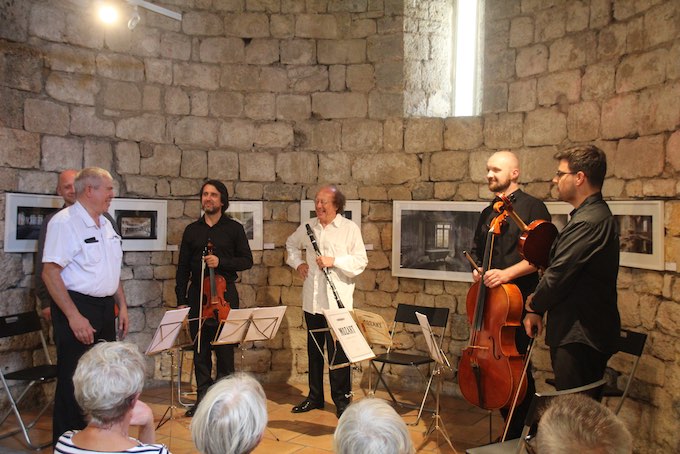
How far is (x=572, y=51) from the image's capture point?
4840 mm

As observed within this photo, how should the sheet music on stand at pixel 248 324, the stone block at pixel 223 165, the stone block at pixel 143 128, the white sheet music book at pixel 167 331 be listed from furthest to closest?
the stone block at pixel 223 165 < the stone block at pixel 143 128 < the sheet music on stand at pixel 248 324 < the white sheet music book at pixel 167 331

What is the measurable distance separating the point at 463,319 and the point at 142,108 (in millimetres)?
3415

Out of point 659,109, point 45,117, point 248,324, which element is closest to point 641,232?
point 659,109

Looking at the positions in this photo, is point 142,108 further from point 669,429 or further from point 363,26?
point 669,429

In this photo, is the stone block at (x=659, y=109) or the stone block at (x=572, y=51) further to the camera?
the stone block at (x=572, y=51)

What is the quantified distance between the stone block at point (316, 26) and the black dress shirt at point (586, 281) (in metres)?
3.55

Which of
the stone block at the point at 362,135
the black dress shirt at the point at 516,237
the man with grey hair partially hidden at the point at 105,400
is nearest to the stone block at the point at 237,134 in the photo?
the stone block at the point at 362,135

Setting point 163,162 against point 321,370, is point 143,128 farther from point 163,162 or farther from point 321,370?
point 321,370

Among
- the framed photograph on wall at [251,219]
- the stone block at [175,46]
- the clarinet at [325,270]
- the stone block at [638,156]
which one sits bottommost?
the clarinet at [325,270]

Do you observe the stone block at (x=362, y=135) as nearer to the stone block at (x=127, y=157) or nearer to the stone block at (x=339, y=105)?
the stone block at (x=339, y=105)

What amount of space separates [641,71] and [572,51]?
72 centimetres

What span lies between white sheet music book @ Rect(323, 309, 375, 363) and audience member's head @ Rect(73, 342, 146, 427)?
69.7 inches

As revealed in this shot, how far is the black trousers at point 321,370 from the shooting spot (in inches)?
185

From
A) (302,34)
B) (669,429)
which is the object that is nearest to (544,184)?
(669,429)
